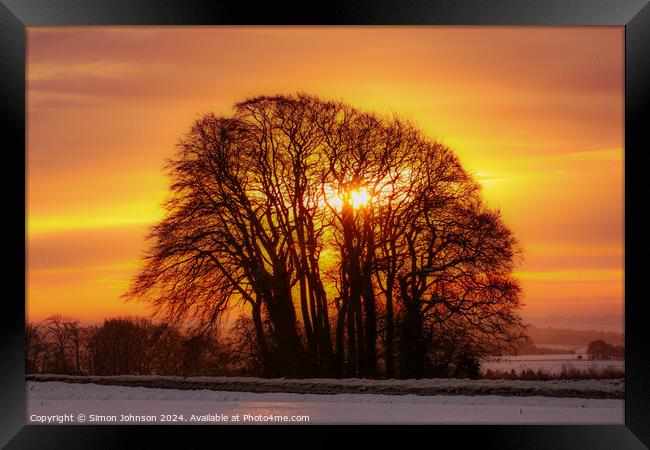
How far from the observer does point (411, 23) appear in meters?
12.9

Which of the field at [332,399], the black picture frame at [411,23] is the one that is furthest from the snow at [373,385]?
the black picture frame at [411,23]

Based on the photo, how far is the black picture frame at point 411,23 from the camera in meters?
12.8

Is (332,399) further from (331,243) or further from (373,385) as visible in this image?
(331,243)

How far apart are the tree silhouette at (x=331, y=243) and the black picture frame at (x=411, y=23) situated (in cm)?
500

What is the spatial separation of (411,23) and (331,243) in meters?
7.27

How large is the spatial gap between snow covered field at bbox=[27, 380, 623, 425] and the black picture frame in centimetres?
26

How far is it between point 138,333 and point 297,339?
9.36ft

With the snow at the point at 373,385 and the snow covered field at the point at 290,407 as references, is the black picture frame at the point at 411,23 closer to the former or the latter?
the snow covered field at the point at 290,407

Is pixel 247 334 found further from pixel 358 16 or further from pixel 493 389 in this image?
pixel 358 16

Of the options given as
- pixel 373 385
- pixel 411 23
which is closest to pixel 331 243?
pixel 373 385

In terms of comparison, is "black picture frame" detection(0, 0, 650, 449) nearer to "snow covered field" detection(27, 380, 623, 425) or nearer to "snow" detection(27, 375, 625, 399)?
"snow covered field" detection(27, 380, 623, 425)

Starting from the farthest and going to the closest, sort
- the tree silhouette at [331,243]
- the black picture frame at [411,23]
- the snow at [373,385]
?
the tree silhouette at [331,243] < the snow at [373,385] < the black picture frame at [411,23]
